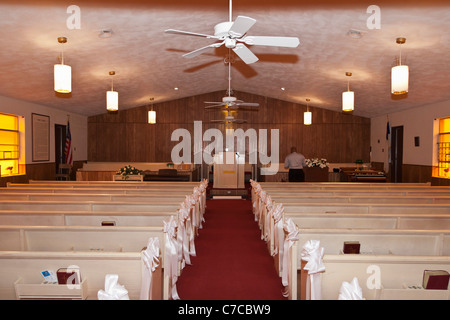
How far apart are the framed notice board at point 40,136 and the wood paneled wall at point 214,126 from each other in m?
3.84

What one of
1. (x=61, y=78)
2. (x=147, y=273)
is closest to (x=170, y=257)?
(x=147, y=273)

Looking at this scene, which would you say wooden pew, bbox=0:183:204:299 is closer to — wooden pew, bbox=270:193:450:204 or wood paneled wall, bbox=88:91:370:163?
wooden pew, bbox=270:193:450:204

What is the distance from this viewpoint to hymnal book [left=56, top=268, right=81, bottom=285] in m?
2.42

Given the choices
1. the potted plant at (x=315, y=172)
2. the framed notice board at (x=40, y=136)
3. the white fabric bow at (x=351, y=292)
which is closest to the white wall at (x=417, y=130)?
the potted plant at (x=315, y=172)

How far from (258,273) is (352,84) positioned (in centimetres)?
782

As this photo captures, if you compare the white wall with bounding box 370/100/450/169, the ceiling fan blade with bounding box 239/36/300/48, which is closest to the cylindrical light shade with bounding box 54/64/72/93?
the ceiling fan blade with bounding box 239/36/300/48

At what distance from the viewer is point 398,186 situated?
742cm

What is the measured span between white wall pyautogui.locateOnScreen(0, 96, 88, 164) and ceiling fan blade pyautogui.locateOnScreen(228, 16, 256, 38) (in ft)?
27.9

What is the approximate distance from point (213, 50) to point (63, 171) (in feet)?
24.4

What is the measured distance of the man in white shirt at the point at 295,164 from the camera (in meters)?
10.1

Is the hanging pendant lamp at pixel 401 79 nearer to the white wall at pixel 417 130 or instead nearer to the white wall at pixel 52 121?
the white wall at pixel 417 130

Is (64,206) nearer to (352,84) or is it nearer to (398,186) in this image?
(398,186)

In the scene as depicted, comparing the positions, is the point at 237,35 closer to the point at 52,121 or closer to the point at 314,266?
the point at 314,266

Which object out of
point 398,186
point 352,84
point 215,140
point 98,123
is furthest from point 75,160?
point 398,186
